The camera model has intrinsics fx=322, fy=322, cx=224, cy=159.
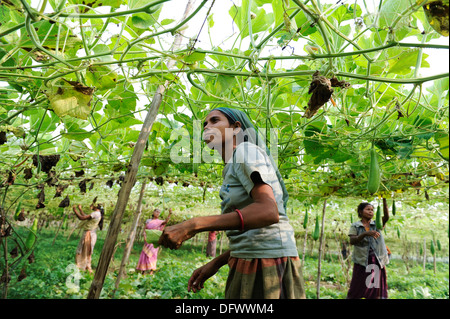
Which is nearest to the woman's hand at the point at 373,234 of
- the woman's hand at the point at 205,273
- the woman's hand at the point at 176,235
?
the woman's hand at the point at 205,273

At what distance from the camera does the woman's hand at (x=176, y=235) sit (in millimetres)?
800

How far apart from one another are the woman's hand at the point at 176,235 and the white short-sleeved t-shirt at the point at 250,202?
0.26 metres

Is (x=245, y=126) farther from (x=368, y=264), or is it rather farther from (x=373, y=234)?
(x=368, y=264)

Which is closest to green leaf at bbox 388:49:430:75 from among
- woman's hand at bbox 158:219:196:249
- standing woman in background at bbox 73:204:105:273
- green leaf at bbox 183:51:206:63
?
green leaf at bbox 183:51:206:63

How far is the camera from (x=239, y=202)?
113 cm

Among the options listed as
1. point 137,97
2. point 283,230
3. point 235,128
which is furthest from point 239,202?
point 137,97

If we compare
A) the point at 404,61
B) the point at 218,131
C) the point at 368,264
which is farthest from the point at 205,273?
the point at 368,264

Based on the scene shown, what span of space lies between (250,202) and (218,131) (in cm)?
34

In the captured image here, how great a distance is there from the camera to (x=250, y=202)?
1109 millimetres

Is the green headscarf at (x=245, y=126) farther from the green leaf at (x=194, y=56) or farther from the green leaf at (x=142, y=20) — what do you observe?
the green leaf at (x=142, y=20)

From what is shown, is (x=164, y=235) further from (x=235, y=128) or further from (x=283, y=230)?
(x=235, y=128)

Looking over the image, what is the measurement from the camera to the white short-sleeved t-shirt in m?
1.04

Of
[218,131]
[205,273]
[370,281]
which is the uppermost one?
[218,131]

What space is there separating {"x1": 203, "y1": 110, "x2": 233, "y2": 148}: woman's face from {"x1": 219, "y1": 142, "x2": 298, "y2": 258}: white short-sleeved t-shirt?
0.16 meters
